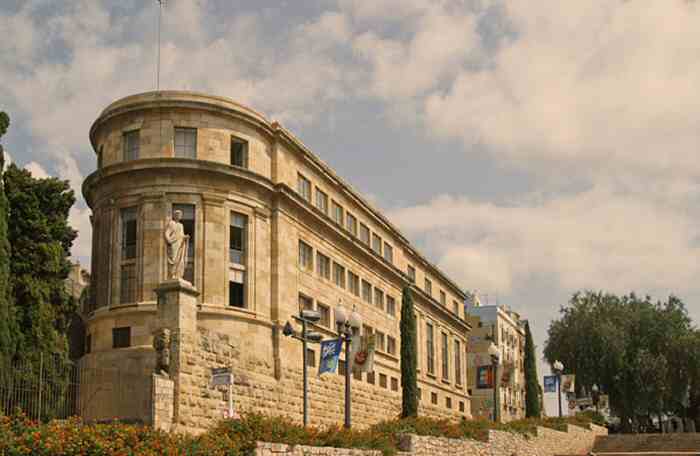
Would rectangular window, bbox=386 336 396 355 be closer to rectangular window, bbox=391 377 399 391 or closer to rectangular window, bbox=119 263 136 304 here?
rectangular window, bbox=391 377 399 391

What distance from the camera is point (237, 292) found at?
133ft

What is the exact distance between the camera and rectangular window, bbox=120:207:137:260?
130ft

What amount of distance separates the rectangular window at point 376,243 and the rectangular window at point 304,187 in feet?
36.0

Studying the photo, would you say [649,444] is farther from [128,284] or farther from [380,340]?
[128,284]

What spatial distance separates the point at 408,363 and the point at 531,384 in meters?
13.9

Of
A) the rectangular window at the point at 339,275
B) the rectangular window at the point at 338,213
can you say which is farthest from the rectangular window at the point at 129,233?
the rectangular window at the point at 338,213

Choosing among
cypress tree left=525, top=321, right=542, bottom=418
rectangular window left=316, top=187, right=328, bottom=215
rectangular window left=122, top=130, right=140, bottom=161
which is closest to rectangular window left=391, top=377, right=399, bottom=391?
cypress tree left=525, top=321, right=542, bottom=418

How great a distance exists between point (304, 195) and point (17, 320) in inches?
651

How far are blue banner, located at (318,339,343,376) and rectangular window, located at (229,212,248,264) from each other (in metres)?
13.7

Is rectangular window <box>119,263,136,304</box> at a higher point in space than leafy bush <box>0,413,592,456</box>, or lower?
higher

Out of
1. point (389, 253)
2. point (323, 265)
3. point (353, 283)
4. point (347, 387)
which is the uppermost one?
point (389, 253)

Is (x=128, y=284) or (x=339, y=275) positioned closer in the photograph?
(x=128, y=284)

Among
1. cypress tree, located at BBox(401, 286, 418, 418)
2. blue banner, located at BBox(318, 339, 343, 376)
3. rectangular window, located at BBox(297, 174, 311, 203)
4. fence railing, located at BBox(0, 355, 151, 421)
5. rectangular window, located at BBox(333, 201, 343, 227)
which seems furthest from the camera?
rectangular window, located at BBox(333, 201, 343, 227)

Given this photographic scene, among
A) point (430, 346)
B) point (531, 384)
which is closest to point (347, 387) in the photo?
point (531, 384)
